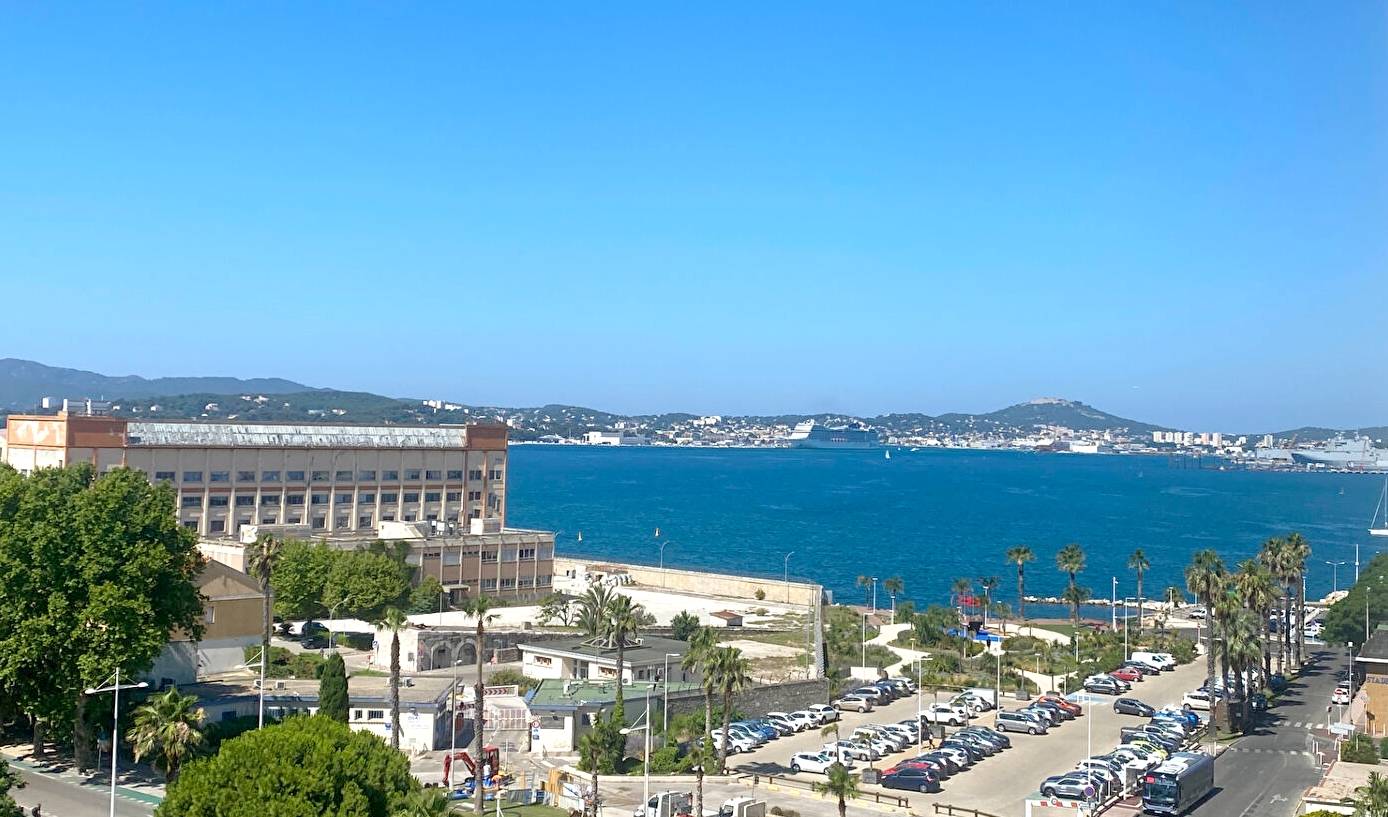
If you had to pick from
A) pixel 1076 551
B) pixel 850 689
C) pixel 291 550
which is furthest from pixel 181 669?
pixel 1076 551

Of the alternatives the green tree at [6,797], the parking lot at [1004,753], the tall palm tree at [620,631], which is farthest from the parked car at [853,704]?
the green tree at [6,797]

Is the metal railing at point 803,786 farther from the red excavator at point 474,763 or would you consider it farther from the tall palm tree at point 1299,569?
the tall palm tree at point 1299,569

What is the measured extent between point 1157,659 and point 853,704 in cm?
2236

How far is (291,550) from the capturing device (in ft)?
236

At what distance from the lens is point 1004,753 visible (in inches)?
1975

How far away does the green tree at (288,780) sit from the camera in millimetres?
27984

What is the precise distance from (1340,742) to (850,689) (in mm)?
21627

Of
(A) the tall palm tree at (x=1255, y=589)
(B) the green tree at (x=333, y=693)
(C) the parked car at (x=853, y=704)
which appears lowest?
(C) the parked car at (x=853, y=704)

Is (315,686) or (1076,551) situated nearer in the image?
(315,686)

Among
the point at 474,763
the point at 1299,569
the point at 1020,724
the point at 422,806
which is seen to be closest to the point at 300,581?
the point at 474,763

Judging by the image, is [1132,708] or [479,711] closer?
[479,711]

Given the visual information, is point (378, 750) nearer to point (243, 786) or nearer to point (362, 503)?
point (243, 786)

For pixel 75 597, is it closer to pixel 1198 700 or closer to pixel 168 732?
pixel 168 732

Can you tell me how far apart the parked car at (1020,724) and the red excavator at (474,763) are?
21797 millimetres
